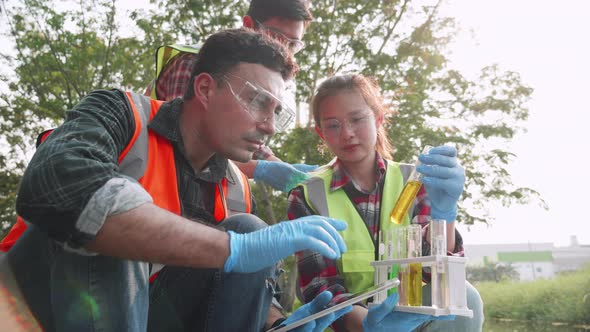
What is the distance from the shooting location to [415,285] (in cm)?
172

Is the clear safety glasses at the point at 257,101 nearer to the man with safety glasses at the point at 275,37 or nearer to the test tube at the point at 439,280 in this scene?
the man with safety glasses at the point at 275,37

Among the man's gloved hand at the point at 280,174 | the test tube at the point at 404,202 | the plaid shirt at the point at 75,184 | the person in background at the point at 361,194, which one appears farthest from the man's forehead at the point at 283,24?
the plaid shirt at the point at 75,184

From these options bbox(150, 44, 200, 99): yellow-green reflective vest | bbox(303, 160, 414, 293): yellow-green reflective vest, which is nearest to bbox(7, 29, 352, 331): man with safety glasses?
bbox(303, 160, 414, 293): yellow-green reflective vest

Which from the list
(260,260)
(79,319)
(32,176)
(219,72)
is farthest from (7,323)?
(219,72)

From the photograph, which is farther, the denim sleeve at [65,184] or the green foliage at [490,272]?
the green foliage at [490,272]

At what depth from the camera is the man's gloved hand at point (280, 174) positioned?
302 centimetres

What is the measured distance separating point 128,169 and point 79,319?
1.74 ft

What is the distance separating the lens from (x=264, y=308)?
191cm

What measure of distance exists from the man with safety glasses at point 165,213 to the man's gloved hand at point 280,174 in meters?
0.70

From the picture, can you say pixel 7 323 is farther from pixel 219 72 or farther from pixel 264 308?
pixel 219 72

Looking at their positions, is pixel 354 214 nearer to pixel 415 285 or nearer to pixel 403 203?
pixel 403 203

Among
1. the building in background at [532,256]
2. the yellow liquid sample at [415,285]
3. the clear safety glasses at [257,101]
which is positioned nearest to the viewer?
the yellow liquid sample at [415,285]

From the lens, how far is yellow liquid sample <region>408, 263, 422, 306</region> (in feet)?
5.61

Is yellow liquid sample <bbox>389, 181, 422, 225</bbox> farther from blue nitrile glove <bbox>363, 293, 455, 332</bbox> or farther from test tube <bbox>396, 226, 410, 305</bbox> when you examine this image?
blue nitrile glove <bbox>363, 293, 455, 332</bbox>
